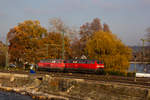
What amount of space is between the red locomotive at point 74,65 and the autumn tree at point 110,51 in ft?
12.1

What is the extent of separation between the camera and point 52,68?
3831cm

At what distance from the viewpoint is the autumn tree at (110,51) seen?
3672cm

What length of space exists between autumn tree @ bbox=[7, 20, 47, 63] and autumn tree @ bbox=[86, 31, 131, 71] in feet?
52.0

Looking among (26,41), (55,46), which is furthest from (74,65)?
(26,41)

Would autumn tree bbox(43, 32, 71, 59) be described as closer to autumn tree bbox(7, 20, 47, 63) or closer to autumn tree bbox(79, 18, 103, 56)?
autumn tree bbox(7, 20, 47, 63)

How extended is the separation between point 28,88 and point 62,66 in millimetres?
13712

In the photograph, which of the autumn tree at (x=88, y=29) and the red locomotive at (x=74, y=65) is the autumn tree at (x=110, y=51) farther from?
the autumn tree at (x=88, y=29)

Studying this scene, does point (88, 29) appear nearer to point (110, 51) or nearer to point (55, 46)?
point (55, 46)

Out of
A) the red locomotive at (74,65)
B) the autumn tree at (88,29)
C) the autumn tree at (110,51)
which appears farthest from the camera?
the autumn tree at (88,29)

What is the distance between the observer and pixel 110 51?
38.2m

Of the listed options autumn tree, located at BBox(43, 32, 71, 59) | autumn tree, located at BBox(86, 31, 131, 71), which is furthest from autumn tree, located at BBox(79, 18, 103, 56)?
autumn tree, located at BBox(86, 31, 131, 71)

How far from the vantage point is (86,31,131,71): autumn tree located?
120 ft

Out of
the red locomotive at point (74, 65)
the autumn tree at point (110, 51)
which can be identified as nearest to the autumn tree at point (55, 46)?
the red locomotive at point (74, 65)

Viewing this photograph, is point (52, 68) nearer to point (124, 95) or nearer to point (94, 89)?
point (94, 89)
